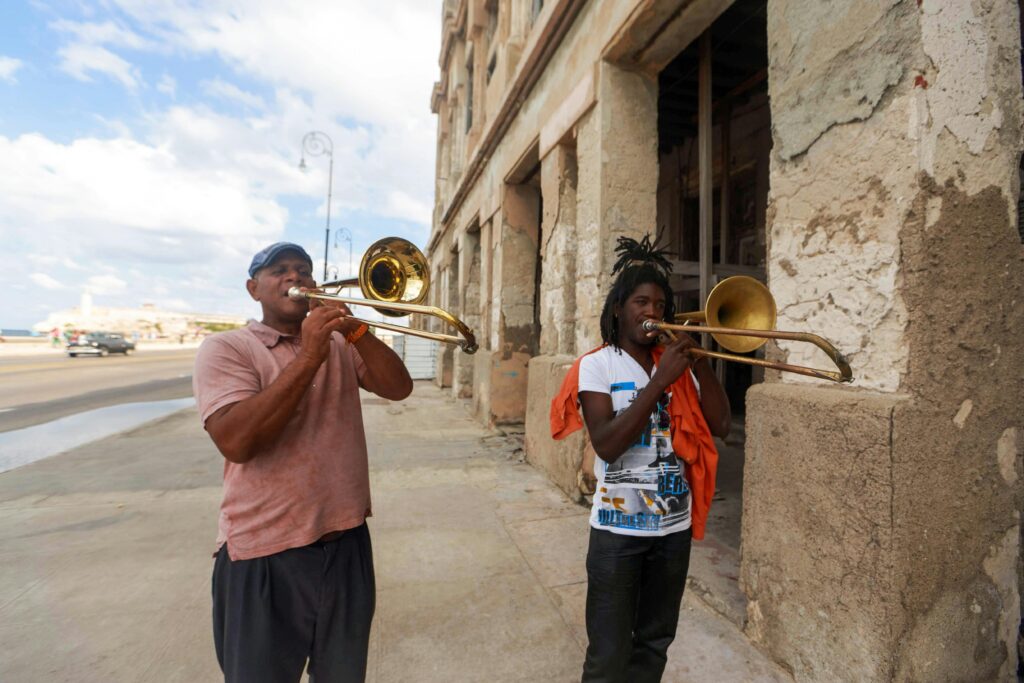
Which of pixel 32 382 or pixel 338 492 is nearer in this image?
pixel 338 492

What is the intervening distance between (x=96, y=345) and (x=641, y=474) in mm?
35757

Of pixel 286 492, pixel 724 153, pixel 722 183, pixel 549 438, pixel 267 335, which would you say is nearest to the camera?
pixel 286 492

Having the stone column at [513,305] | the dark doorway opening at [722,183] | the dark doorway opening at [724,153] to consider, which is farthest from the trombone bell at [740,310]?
the stone column at [513,305]

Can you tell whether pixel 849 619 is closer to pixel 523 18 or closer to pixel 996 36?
pixel 996 36

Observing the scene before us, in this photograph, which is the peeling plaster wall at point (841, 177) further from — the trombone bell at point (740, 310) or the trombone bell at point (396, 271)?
the trombone bell at point (396, 271)

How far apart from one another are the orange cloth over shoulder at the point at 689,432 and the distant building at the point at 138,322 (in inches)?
3006

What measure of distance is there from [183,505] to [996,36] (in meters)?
5.78

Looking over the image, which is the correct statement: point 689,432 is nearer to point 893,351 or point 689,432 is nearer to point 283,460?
point 893,351

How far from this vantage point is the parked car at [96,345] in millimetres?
27891

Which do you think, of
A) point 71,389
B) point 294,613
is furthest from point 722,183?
point 71,389

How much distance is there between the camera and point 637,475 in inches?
69.1

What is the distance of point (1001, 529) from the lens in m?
1.93

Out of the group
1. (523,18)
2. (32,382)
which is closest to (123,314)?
(32,382)

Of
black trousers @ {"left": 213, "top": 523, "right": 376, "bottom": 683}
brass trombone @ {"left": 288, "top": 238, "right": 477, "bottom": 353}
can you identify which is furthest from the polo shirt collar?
black trousers @ {"left": 213, "top": 523, "right": 376, "bottom": 683}
